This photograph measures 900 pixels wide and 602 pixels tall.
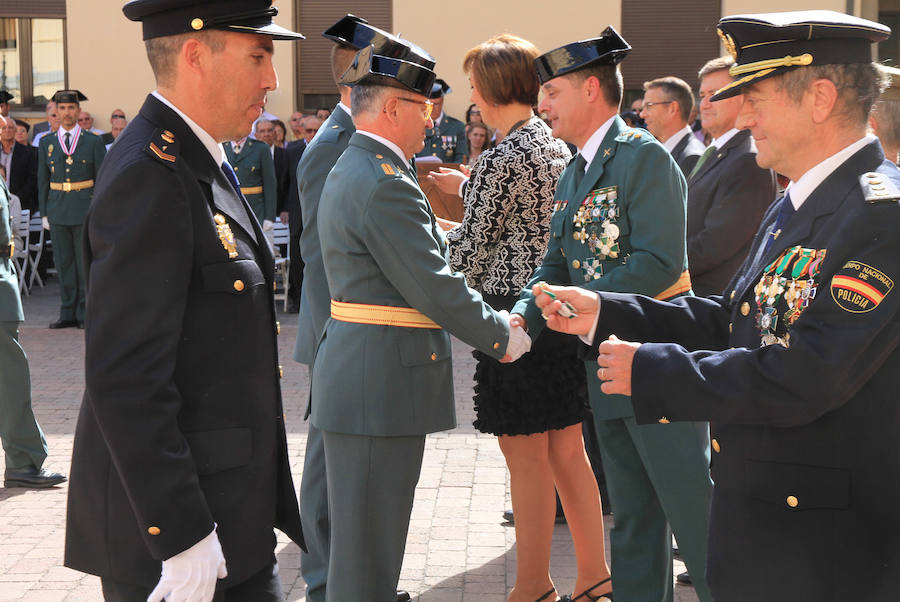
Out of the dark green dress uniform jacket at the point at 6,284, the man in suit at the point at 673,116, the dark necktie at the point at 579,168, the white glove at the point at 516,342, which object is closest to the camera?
the white glove at the point at 516,342

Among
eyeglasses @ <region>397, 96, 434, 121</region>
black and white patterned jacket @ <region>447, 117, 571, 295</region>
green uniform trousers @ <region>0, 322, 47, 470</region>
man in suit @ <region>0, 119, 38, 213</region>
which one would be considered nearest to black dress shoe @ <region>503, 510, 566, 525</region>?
black and white patterned jacket @ <region>447, 117, 571, 295</region>

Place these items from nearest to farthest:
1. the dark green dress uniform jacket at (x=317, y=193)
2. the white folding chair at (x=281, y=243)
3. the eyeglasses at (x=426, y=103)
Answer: the eyeglasses at (x=426, y=103) < the dark green dress uniform jacket at (x=317, y=193) < the white folding chair at (x=281, y=243)

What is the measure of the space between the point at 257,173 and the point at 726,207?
782 cm

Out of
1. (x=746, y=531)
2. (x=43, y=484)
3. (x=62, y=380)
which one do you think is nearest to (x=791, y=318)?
(x=746, y=531)

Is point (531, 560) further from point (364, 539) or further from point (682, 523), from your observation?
point (364, 539)

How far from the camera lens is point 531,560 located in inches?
162

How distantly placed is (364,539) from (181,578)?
110cm

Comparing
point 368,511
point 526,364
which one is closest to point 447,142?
point 526,364

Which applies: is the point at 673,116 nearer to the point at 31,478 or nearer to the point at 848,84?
the point at 848,84

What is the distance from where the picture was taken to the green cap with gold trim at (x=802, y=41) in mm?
2278

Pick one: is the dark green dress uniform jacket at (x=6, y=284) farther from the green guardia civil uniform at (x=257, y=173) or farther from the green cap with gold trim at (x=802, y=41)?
the green guardia civil uniform at (x=257, y=173)

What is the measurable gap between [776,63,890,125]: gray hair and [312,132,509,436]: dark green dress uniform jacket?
1227 millimetres

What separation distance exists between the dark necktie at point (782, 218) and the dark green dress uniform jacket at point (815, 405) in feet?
0.14

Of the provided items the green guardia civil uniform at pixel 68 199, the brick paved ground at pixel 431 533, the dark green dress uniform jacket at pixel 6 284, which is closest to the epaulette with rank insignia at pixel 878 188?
the brick paved ground at pixel 431 533
